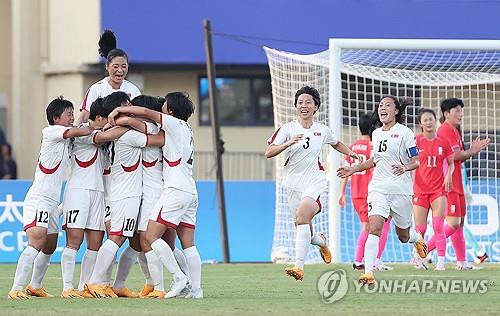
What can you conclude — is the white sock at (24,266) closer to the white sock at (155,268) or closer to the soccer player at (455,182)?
the white sock at (155,268)

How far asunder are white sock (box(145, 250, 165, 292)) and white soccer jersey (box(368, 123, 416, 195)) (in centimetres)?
294

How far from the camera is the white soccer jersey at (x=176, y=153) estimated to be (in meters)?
11.6

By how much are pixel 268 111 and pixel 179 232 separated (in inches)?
709

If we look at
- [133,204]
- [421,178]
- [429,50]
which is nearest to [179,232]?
[133,204]

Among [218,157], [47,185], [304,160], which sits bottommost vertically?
[47,185]

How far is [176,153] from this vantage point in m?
11.6

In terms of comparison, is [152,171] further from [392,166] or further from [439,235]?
[439,235]

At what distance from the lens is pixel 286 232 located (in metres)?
19.6

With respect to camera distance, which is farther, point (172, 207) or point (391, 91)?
point (391, 91)

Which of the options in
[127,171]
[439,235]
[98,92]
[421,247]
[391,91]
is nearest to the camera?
[127,171]

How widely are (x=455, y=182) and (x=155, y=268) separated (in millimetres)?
6166

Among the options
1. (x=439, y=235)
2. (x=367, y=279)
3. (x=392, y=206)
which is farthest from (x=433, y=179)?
(x=367, y=279)

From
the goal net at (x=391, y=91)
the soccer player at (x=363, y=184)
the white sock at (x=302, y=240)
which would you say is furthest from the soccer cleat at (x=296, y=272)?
the goal net at (x=391, y=91)

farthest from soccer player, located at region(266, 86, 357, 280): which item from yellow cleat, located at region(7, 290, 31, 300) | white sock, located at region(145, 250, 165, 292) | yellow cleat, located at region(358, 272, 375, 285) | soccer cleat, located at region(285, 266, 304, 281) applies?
yellow cleat, located at region(7, 290, 31, 300)
